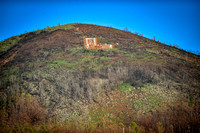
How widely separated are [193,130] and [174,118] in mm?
905

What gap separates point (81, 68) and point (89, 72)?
948mm

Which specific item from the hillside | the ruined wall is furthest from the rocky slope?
the ruined wall

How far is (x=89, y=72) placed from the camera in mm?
10594

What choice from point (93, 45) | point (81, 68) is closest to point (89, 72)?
point (81, 68)

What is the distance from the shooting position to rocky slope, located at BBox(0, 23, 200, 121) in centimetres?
859

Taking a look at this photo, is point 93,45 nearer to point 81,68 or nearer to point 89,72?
point 81,68

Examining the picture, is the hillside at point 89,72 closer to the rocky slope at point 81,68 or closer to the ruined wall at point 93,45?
the rocky slope at point 81,68

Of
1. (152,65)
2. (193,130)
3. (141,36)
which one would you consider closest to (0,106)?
(193,130)

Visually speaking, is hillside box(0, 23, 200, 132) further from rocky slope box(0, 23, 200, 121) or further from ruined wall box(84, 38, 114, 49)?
ruined wall box(84, 38, 114, 49)

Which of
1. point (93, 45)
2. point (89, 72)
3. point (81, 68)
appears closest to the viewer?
point (89, 72)

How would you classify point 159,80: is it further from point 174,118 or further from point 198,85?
point 174,118

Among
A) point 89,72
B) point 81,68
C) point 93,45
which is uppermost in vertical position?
point 93,45

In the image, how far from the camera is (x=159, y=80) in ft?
33.3

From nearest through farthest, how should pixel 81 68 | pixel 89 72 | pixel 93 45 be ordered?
pixel 89 72 < pixel 81 68 < pixel 93 45
